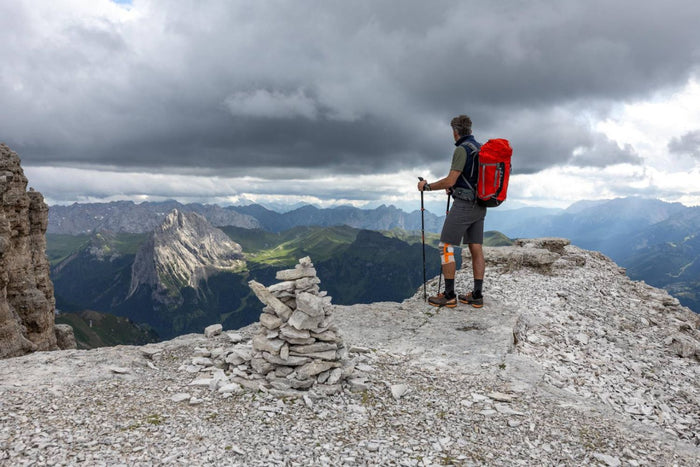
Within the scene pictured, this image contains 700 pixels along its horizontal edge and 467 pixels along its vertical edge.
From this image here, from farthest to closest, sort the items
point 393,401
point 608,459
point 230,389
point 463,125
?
point 463,125 < point 230,389 < point 393,401 < point 608,459

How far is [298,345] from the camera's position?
939 centimetres

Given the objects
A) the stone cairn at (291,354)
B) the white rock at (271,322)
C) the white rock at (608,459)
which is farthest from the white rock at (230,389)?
the white rock at (608,459)

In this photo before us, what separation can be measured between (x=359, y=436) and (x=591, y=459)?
4.29 m

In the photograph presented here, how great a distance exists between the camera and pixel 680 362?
493 inches

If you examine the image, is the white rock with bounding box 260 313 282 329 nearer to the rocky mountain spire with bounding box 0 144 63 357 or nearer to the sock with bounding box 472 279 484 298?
the sock with bounding box 472 279 484 298

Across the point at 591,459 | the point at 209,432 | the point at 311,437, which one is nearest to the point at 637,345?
the point at 591,459

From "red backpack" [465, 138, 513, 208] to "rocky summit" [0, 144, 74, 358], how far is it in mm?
47812

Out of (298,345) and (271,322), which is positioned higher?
(271,322)

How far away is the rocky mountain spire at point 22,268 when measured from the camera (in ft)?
133

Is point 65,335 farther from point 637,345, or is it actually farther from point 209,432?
point 637,345

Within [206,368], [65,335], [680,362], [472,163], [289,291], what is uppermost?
[472,163]

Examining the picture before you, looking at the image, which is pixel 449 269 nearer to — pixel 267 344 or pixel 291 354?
pixel 291 354

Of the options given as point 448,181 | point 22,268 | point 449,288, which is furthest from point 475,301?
point 22,268

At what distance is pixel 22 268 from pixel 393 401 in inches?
2318
